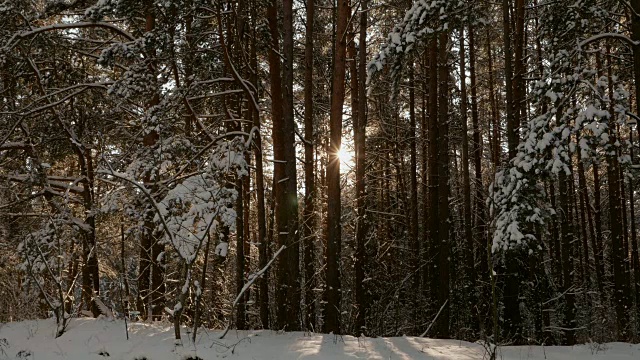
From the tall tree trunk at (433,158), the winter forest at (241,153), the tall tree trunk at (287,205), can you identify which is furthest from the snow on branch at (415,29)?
the tall tree trunk at (433,158)

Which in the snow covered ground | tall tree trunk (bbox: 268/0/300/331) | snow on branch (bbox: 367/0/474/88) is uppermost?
snow on branch (bbox: 367/0/474/88)

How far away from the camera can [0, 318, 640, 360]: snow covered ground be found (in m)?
6.43

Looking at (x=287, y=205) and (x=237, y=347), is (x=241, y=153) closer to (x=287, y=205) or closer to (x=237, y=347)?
(x=287, y=205)

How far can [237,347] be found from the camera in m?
7.01

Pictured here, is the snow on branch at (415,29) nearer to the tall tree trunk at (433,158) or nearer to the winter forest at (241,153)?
the winter forest at (241,153)

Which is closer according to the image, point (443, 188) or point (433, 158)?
point (443, 188)

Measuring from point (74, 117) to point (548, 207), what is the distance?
1046 centimetres

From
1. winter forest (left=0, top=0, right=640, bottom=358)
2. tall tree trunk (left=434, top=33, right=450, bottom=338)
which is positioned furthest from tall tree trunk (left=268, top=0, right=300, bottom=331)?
tall tree trunk (left=434, top=33, right=450, bottom=338)

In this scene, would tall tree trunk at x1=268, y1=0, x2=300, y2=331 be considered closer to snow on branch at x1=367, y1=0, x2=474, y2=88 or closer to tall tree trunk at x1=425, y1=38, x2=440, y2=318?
snow on branch at x1=367, y1=0, x2=474, y2=88

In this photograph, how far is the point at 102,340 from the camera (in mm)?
7320

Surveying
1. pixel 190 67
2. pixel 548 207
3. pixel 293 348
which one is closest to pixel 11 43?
pixel 190 67

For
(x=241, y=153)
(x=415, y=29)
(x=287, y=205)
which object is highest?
(x=415, y=29)

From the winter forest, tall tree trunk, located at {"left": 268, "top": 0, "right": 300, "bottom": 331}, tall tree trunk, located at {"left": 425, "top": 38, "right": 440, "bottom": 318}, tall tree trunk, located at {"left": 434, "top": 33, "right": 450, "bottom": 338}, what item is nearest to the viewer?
the winter forest

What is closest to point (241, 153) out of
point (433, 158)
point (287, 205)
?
point (287, 205)
